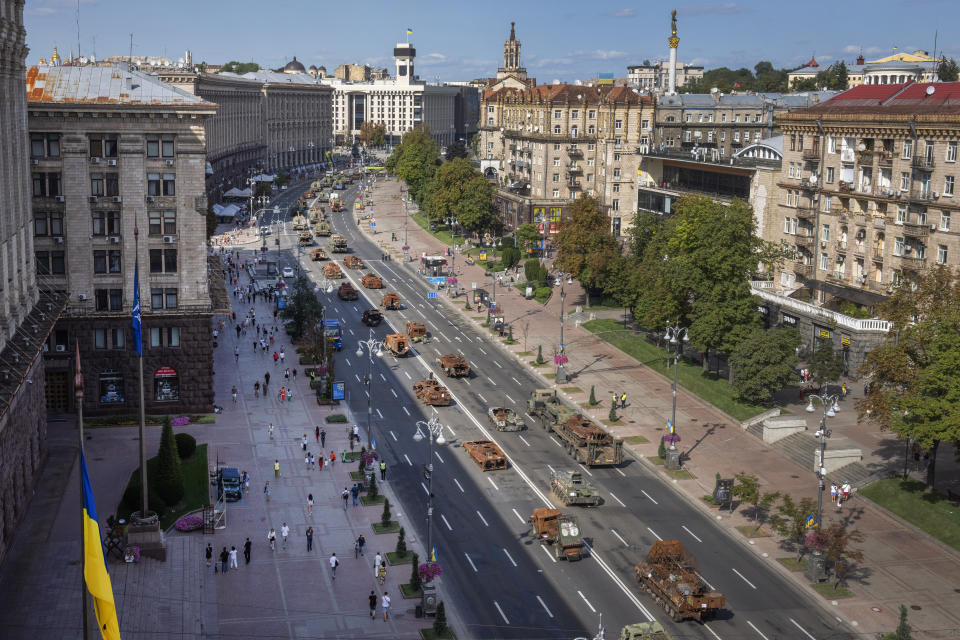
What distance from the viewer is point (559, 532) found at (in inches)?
2315

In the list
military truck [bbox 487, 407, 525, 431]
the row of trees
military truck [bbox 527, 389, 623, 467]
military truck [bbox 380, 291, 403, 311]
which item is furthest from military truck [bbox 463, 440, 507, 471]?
the row of trees

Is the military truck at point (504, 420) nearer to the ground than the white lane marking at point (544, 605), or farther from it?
farther from it

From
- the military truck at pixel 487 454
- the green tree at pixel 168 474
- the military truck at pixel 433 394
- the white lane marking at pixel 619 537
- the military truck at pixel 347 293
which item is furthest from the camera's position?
the military truck at pixel 347 293

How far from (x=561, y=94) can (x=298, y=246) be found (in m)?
46.2

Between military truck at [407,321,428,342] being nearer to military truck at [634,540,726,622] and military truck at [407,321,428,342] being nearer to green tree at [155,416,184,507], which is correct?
green tree at [155,416,184,507]

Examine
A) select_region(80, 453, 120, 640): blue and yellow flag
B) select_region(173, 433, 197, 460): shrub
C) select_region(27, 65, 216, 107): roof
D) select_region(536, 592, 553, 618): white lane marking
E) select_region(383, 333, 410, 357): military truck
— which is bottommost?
select_region(536, 592, 553, 618): white lane marking

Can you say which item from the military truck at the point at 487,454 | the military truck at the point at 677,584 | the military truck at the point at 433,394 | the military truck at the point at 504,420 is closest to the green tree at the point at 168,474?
the military truck at the point at 487,454

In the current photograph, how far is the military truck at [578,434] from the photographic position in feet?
241

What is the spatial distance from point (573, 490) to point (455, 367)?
1260 inches

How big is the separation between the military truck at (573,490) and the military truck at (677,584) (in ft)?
30.9

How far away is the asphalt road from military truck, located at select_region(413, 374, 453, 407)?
998mm

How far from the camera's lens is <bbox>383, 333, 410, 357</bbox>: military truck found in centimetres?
10356

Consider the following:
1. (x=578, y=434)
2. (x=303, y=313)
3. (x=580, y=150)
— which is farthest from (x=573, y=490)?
(x=580, y=150)

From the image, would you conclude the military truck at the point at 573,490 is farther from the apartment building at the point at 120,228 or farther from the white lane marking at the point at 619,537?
the apartment building at the point at 120,228
